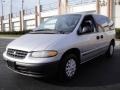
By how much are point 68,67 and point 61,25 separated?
4.45 ft

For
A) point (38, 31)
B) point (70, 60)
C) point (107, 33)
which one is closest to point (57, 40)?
point (70, 60)

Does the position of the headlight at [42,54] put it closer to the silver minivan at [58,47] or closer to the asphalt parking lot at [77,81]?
the silver minivan at [58,47]

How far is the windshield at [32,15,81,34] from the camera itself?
6.02 metres

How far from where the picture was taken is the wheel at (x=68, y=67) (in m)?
5.35

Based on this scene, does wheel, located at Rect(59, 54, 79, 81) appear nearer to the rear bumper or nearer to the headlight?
the rear bumper

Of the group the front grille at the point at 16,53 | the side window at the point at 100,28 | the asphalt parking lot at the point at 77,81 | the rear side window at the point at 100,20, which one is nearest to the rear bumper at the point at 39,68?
the front grille at the point at 16,53

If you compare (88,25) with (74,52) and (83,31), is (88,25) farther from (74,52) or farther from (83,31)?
(74,52)

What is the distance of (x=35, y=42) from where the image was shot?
17.8ft

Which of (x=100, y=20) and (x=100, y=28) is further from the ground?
(x=100, y=20)

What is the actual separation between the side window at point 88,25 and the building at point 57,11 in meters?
18.9

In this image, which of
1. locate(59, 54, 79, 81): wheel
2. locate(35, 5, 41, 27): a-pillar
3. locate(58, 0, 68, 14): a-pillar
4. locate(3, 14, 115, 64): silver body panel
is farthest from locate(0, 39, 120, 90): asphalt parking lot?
locate(35, 5, 41, 27): a-pillar

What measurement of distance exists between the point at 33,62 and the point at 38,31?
63.1 inches

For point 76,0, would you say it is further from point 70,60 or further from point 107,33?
point 70,60

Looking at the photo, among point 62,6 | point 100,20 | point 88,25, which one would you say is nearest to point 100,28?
point 100,20
